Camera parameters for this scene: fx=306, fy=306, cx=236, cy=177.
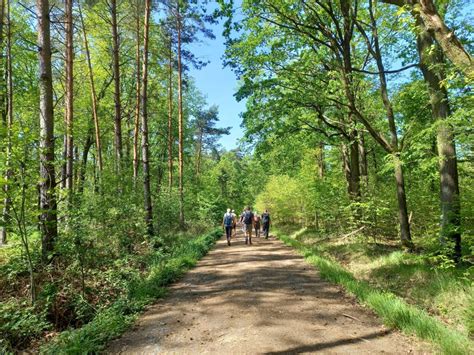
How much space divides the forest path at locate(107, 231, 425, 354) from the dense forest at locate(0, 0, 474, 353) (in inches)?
24.9

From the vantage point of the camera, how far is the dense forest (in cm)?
540

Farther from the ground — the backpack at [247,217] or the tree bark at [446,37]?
the tree bark at [446,37]

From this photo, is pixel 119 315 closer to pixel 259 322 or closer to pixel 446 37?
pixel 259 322

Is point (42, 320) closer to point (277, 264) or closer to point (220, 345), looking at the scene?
point (220, 345)

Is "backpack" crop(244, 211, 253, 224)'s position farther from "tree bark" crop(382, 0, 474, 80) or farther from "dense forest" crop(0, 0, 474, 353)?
"tree bark" crop(382, 0, 474, 80)

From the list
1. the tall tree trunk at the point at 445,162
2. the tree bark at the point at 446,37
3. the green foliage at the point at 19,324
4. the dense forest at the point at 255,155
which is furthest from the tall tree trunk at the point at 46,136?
the tall tree trunk at the point at 445,162

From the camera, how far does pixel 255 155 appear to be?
51.1 ft

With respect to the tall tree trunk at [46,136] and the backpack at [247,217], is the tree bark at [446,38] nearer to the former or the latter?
the tall tree trunk at [46,136]

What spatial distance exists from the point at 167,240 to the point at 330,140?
9.22m

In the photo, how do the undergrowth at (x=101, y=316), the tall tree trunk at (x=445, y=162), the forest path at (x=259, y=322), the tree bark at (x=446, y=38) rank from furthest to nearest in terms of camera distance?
the tall tree trunk at (x=445, y=162) < the undergrowth at (x=101, y=316) < the forest path at (x=259, y=322) < the tree bark at (x=446, y=38)

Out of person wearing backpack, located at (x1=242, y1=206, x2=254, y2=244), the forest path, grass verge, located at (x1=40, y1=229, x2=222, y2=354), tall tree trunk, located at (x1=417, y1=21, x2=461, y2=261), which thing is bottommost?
the forest path

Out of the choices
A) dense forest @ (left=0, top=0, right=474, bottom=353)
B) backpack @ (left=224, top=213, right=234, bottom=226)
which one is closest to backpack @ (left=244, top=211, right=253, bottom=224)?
backpack @ (left=224, top=213, right=234, bottom=226)

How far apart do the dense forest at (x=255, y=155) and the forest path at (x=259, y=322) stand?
63cm

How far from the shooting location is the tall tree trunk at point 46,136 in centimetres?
616
